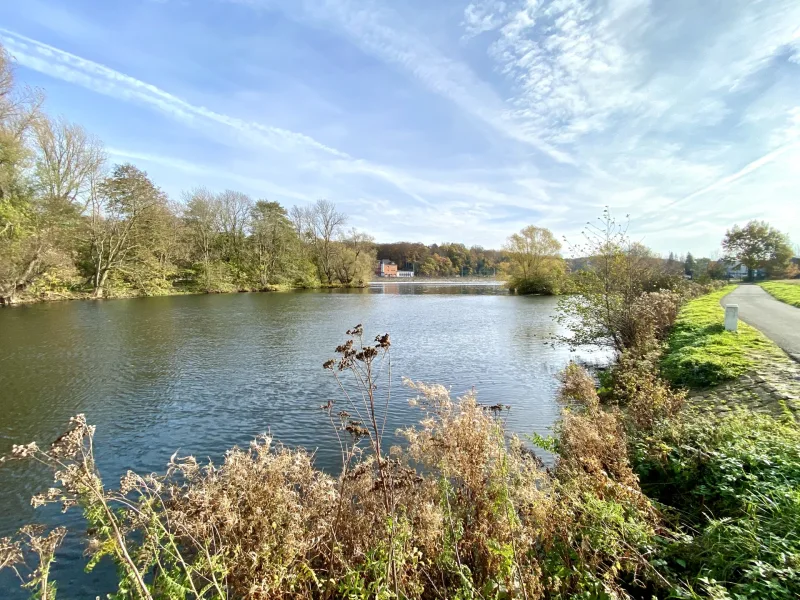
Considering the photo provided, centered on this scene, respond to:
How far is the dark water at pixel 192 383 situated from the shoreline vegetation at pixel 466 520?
249 centimetres

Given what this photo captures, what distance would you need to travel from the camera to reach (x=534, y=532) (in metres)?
3.62

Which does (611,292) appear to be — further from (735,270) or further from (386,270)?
(386,270)

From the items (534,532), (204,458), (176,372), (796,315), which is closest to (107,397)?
(176,372)

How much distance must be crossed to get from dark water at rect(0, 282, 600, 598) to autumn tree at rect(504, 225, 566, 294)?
34617 millimetres

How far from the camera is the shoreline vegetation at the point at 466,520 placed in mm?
2918

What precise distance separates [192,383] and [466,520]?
11317mm

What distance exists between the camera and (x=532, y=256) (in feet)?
191

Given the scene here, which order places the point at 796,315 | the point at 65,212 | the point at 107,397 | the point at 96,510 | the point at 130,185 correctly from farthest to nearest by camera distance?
the point at 130,185
the point at 65,212
the point at 796,315
the point at 107,397
the point at 96,510

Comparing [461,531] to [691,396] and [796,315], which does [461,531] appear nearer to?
[691,396]

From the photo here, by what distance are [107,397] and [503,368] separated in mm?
12412

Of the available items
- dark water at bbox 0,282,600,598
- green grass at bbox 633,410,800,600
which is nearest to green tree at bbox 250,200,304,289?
dark water at bbox 0,282,600,598

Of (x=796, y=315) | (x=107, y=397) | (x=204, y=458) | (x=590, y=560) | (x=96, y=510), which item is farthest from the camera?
(x=796, y=315)

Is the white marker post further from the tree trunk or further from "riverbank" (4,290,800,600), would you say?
the tree trunk

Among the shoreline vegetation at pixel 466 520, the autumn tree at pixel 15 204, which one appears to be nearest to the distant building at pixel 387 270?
the autumn tree at pixel 15 204
